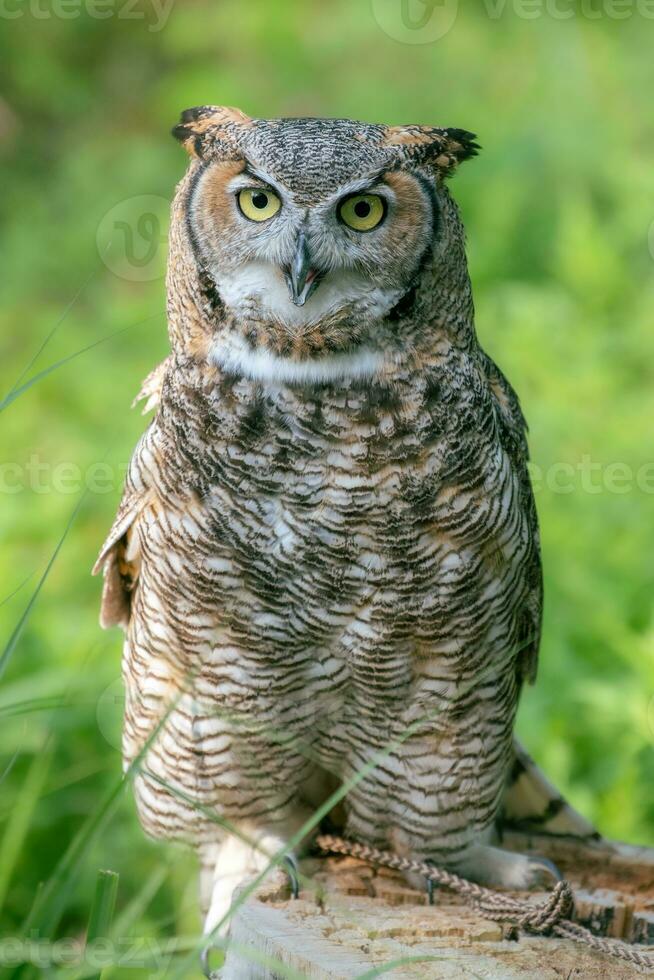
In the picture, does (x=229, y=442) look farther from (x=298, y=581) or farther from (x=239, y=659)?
(x=239, y=659)

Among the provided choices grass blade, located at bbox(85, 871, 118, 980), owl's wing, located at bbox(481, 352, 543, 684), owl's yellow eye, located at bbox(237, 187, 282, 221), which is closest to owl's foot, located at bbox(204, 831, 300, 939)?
owl's wing, located at bbox(481, 352, 543, 684)

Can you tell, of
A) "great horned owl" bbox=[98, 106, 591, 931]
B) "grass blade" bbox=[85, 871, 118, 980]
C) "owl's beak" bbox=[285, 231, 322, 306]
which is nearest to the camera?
"grass blade" bbox=[85, 871, 118, 980]

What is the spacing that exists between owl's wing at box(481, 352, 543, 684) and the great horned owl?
1cm

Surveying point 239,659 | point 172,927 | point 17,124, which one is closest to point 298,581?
point 239,659

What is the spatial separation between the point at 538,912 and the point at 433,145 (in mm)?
1433

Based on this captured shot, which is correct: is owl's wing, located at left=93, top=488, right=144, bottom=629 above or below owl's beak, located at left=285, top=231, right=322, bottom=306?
below

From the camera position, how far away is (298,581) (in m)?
2.31

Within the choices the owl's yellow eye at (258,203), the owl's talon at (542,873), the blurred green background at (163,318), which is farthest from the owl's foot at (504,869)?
the owl's yellow eye at (258,203)

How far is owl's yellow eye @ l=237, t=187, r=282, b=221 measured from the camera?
2.20 m

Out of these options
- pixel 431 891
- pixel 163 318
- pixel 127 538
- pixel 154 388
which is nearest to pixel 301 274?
pixel 154 388

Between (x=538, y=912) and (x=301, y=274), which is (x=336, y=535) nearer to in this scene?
(x=301, y=274)

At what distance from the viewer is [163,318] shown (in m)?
5.49

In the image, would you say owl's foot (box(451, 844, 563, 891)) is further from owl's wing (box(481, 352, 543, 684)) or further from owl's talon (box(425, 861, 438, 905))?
owl's wing (box(481, 352, 543, 684))

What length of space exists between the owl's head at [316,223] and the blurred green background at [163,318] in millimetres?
206
